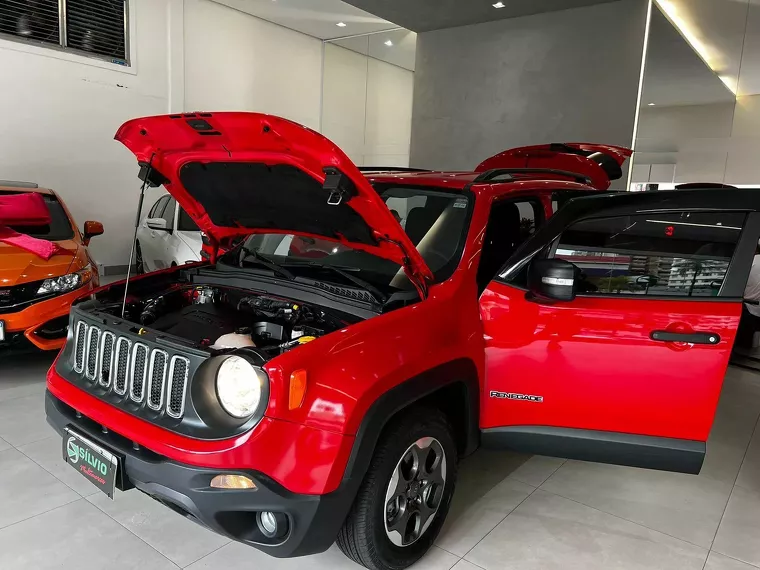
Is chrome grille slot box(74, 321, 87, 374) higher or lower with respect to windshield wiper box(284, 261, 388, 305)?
lower

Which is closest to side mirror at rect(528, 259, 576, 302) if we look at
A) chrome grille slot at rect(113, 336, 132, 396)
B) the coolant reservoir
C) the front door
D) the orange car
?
the front door

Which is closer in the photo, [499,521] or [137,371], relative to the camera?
[137,371]

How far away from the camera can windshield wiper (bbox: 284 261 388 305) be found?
211cm

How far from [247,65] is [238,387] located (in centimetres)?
890

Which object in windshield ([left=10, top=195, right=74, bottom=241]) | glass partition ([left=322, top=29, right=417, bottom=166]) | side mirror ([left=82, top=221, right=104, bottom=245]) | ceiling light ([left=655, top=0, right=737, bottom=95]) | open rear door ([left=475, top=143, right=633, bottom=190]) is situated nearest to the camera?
open rear door ([left=475, top=143, right=633, bottom=190])

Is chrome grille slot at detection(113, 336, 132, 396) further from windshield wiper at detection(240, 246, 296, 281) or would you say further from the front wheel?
the front wheel

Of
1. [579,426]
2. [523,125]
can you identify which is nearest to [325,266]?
[579,426]

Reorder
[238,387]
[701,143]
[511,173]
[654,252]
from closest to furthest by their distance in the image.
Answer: [238,387], [654,252], [511,173], [701,143]

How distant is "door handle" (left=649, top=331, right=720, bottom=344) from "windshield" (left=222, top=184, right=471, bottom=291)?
82 cm

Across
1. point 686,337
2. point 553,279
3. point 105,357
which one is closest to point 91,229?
point 105,357

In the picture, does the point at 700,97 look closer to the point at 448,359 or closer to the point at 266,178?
the point at 448,359

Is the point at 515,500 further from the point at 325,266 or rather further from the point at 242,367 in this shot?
the point at 242,367

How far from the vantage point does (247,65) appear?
9.38 metres

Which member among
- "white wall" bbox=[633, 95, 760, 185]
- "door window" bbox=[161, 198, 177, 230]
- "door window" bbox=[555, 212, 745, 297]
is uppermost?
"white wall" bbox=[633, 95, 760, 185]
